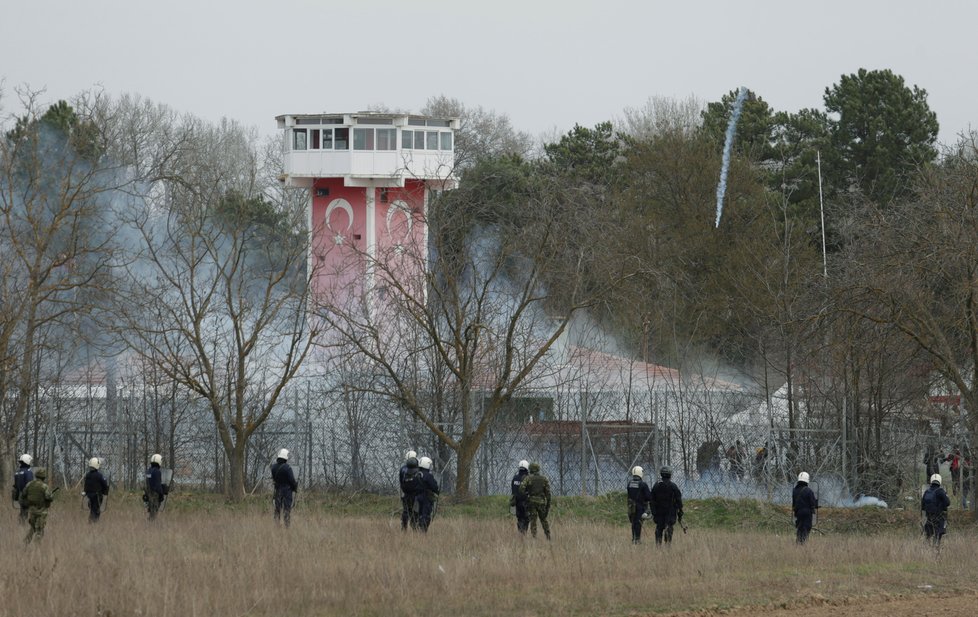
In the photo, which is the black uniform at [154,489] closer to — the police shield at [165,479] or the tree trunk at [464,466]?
the police shield at [165,479]

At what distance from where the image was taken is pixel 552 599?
15398 millimetres

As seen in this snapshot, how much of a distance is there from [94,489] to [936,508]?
14505 millimetres

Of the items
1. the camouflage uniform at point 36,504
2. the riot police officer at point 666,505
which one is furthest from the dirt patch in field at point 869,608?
the camouflage uniform at point 36,504

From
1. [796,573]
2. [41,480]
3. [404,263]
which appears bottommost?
[796,573]

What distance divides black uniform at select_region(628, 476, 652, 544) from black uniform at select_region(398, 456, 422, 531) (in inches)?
145

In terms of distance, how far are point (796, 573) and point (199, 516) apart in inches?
490

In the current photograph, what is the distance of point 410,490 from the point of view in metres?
22.7

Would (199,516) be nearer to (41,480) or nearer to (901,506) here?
(41,480)

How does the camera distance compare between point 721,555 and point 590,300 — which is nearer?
point 721,555

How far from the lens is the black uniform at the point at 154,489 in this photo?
24.2 metres

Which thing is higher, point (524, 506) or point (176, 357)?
point (176, 357)

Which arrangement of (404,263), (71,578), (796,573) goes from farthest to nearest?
1. (404,263)
2. (796,573)
3. (71,578)

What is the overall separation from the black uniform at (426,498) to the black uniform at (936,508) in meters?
8.13

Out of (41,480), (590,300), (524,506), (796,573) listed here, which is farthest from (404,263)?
(796,573)
